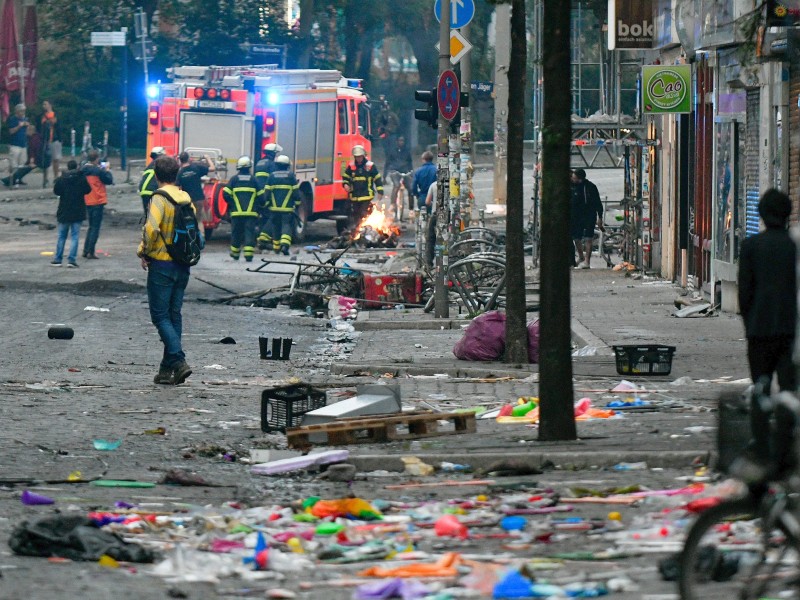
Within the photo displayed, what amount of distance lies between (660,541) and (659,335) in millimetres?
10882

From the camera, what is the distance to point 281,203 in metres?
30.6

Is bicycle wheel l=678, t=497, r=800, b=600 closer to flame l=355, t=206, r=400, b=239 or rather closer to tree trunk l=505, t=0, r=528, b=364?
tree trunk l=505, t=0, r=528, b=364

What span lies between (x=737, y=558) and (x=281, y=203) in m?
25.3

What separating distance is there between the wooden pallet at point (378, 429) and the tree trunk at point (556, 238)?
89 cm

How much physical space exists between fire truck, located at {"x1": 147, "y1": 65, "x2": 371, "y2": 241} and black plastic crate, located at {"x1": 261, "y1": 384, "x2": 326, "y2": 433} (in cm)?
2176

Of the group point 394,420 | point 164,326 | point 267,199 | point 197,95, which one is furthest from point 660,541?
point 197,95

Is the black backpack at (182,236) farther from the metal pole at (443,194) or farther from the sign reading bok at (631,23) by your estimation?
the sign reading bok at (631,23)

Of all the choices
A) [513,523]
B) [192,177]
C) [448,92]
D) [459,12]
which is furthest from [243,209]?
[513,523]

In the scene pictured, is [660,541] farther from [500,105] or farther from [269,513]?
[500,105]

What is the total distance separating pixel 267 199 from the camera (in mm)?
31156

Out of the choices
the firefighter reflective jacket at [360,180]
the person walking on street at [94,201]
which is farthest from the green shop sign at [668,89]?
the firefighter reflective jacket at [360,180]

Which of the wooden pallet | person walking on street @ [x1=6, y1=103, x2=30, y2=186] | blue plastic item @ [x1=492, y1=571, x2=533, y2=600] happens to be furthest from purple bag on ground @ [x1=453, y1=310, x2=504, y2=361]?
person walking on street @ [x1=6, y1=103, x2=30, y2=186]

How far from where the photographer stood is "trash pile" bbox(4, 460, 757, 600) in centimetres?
674

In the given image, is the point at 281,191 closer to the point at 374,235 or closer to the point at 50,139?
the point at 374,235
